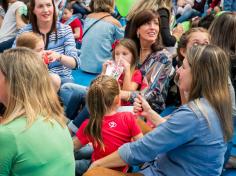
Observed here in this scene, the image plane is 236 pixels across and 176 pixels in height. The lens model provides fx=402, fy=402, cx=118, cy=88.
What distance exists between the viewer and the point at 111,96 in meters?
2.58

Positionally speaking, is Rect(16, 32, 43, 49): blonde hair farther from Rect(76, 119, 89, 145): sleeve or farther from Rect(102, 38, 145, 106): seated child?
Result: Rect(76, 119, 89, 145): sleeve

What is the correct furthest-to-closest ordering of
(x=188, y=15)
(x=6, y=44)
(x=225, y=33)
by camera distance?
(x=188, y=15), (x=6, y=44), (x=225, y=33)

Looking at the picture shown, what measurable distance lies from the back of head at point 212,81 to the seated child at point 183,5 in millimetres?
6650

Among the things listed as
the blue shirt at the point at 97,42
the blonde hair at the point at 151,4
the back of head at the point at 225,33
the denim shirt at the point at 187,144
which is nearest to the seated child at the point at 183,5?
the blue shirt at the point at 97,42

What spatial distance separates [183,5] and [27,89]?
7470 millimetres

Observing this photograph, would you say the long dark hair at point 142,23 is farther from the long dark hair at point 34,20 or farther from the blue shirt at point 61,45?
the long dark hair at point 34,20

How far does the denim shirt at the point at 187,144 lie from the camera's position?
193 centimetres

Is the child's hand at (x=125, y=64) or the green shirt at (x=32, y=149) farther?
the child's hand at (x=125, y=64)

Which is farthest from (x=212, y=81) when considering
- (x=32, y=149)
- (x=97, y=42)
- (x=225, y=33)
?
(x=97, y=42)

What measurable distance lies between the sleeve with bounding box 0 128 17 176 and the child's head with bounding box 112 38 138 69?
74.2 inches

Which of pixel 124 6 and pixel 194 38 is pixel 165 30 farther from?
pixel 124 6

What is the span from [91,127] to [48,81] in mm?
808

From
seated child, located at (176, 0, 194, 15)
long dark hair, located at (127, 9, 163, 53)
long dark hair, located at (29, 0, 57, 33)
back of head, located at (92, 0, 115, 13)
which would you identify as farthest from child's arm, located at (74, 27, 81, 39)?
seated child, located at (176, 0, 194, 15)

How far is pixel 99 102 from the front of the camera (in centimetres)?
256
